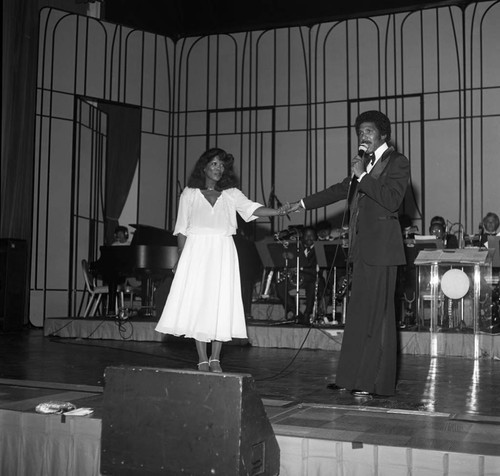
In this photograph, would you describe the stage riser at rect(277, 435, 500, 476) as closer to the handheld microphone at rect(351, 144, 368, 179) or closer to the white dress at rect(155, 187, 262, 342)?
the handheld microphone at rect(351, 144, 368, 179)

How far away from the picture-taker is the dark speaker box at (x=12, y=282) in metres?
8.73

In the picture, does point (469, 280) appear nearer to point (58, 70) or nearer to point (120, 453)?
point (120, 453)

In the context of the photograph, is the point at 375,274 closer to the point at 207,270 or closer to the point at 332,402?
the point at 332,402

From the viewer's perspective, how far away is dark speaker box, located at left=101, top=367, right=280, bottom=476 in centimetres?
223

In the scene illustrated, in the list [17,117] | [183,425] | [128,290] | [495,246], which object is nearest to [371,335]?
[183,425]

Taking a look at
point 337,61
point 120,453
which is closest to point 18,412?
point 120,453

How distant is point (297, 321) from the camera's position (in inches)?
314

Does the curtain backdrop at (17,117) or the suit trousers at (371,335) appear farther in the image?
the curtain backdrop at (17,117)

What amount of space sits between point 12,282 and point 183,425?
709 cm

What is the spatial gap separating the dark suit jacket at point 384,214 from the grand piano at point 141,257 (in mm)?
4150

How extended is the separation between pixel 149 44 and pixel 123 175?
212 cm

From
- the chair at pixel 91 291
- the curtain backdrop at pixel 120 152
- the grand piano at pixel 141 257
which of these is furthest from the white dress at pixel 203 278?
the curtain backdrop at pixel 120 152

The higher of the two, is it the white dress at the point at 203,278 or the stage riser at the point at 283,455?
the white dress at the point at 203,278

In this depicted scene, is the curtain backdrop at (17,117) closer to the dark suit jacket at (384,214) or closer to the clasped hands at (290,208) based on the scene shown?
the clasped hands at (290,208)
